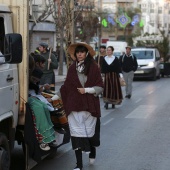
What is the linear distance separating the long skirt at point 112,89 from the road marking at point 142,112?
2.24 ft

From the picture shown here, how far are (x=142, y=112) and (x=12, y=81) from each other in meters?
9.31

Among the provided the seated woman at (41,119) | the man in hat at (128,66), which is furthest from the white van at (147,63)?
the seated woman at (41,119)

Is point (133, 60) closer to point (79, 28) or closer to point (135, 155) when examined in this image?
point (135, 155)

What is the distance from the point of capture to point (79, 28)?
204ft

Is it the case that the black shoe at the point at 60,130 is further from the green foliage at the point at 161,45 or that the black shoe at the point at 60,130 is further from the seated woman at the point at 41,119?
the green foliage at the point at 161,45

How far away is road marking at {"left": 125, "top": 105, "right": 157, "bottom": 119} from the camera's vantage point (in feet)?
49.5

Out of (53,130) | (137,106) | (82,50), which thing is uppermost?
(82,50)

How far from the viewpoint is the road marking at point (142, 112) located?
49.5 ft

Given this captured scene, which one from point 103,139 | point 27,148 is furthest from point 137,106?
point 27,148

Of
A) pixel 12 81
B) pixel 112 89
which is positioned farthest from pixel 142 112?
pixel 12 81

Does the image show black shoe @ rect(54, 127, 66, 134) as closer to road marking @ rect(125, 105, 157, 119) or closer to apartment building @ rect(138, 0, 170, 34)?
road marking @ rect(125, 105, 157, 119)

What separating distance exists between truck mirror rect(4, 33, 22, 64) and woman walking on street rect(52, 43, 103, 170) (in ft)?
5.35

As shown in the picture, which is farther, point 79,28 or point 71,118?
point 79,28

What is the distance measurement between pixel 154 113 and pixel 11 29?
906 cm
